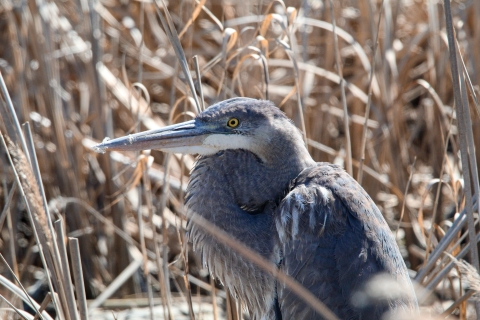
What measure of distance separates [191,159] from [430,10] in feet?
5.12

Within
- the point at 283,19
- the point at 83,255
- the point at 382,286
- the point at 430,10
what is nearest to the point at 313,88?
the point at 430,10

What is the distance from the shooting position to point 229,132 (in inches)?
80.5

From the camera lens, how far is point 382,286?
1646 mm

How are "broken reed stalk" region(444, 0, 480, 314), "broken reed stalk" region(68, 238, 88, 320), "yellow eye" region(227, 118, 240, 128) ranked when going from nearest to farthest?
"broken reed stalk" region(68, 238, 88, 320) < "broken reed stalk" region(444, 0, 480, 314) < "yellow eye" region(227, 118, 240, 128)

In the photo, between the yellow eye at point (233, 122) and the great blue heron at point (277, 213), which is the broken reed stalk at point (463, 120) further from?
the yellow eye at point (233, 122)

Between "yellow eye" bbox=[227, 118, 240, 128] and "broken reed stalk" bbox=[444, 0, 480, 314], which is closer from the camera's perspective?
"broken reed stalk" bbox=[444, 0, 480, 314]

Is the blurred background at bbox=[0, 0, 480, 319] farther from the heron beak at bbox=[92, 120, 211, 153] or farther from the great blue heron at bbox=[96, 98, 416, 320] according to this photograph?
the heron beak at bbox=[92, 120, 211, 153]

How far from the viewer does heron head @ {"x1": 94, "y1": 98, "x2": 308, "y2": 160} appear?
1.99m

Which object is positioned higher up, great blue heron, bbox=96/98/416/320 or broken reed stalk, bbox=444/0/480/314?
broken reed stalk, bbox=444/0/480/314

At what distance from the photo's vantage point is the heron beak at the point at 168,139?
192cm

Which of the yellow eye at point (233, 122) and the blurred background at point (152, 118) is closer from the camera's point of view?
the yellow eye at point (233, 122)

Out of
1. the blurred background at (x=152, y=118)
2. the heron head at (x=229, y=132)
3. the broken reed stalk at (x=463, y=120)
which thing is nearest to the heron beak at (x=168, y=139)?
the heron head at (x=229, y=132)

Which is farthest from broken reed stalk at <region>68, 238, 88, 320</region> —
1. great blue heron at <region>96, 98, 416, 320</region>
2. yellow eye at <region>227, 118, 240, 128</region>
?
yellow eye at <region>227, 118, 240, 128</region>

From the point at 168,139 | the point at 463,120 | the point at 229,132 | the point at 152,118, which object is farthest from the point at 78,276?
the point at 152,118
